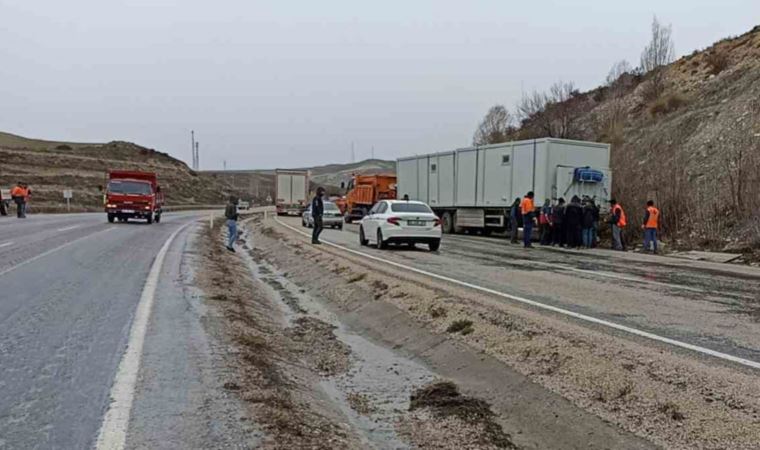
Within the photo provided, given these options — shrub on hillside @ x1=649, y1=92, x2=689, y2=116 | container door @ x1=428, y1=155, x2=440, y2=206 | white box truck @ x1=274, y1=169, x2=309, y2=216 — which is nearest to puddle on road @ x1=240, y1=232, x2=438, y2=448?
container door @ x1=428, y1=155, x2=440, y2=206

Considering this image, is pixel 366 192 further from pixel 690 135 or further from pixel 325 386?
pixel 325 386

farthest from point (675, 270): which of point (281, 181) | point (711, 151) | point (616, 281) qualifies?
point (281, 181)

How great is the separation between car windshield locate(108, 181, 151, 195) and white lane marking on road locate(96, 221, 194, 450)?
24496 millimetres

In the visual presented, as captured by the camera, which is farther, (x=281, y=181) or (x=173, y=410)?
(x=281, y=181)

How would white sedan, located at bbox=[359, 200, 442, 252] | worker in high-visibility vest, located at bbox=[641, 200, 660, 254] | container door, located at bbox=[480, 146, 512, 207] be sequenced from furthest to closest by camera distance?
container door, located at bbox=[480, 146, 512, 207], worker in high-visibility vest, located at bbox=[641, 200, 660, 254], white sedan, located at bbox=[359, 200, 442, 252]

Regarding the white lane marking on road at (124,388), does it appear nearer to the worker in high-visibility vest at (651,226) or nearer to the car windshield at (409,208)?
the car windshield at (409,208)

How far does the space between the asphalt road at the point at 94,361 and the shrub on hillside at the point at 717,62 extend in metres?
43.0

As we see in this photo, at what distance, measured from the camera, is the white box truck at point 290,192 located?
5344 cm

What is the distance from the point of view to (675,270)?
15539 mm

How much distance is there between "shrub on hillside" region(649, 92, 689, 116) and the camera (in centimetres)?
4219

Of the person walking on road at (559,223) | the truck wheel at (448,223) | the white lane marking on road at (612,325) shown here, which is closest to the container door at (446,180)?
the truck wheel at (448,223)

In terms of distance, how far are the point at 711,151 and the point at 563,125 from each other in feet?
66.9

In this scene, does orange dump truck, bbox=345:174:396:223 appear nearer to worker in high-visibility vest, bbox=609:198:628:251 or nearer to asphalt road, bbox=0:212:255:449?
worker in high-visibility vest, bbox=609:198:628:251

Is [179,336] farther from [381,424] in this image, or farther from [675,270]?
[675,270]
